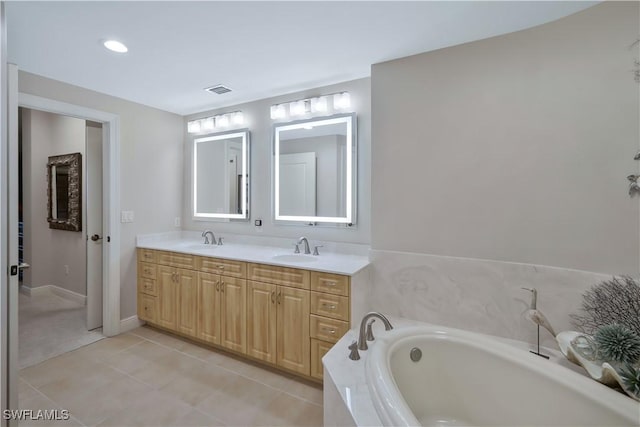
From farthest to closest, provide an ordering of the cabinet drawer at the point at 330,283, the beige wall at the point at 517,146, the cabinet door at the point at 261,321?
the cabinet door at the point at 261,321 < the cabinet drawer at the point at 330,283 < the beige wall at the point at 517,146

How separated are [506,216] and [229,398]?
218cm

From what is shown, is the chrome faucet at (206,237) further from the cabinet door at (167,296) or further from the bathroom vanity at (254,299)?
the cabinet door at (167,296)

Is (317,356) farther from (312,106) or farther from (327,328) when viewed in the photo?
(312,106)

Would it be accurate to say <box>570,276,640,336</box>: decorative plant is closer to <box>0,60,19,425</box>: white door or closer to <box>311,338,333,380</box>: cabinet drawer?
<box>311,338,333,380</box>: cabinet drawer

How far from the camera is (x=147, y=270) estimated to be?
3014mm

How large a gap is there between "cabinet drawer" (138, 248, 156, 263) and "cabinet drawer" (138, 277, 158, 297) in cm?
20

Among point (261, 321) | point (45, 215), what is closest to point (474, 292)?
point (261, 321)

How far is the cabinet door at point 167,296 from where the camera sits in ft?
9.20

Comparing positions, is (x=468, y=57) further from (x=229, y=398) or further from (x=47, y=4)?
(x=229, y=398)

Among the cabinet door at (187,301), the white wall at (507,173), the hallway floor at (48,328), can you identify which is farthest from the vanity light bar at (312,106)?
the hallway floor at (48,328)

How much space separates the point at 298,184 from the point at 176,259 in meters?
1.35

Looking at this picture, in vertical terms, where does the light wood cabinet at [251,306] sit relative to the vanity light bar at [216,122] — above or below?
below

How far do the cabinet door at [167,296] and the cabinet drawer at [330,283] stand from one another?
1519 millimetres

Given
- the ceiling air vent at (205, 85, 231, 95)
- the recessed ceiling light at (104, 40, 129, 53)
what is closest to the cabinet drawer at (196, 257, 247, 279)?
the ceiling air vent at (205, 85, 231, 95)
